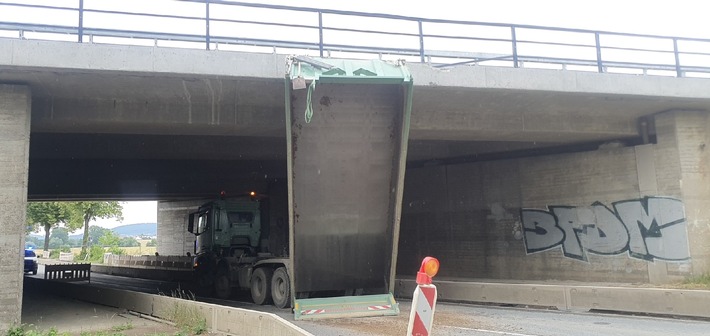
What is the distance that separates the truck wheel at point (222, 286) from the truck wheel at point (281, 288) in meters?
3.56

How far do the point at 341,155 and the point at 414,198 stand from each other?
34.2 feet

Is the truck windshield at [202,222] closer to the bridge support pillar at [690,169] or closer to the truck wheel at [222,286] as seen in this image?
the truck wheel at [222,286]

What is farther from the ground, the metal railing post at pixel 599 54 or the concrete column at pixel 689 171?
the metal railing post at pixel 599 54

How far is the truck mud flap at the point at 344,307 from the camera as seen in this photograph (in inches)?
446

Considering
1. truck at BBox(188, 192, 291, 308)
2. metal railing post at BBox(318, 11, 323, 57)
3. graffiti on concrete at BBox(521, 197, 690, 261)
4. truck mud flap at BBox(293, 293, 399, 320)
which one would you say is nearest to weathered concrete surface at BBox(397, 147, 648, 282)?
graffiti on concrete at BBox(521, 197, 690, 261)

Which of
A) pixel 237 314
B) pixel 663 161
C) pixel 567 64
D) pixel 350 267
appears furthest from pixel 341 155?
pixel 663 161

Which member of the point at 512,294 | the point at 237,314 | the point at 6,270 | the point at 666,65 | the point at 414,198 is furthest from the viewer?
the point at 414,198

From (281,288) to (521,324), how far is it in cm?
631

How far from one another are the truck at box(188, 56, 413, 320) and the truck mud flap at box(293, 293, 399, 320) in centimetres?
2

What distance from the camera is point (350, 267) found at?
12.8 m

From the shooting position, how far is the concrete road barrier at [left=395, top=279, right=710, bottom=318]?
1091 cm

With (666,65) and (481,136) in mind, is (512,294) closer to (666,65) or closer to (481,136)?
(481,136)

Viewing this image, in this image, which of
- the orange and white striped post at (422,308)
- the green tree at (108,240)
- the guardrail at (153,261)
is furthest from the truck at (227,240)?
the green tree at (108,240)

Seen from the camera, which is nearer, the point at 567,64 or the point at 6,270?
the point at 6,270
